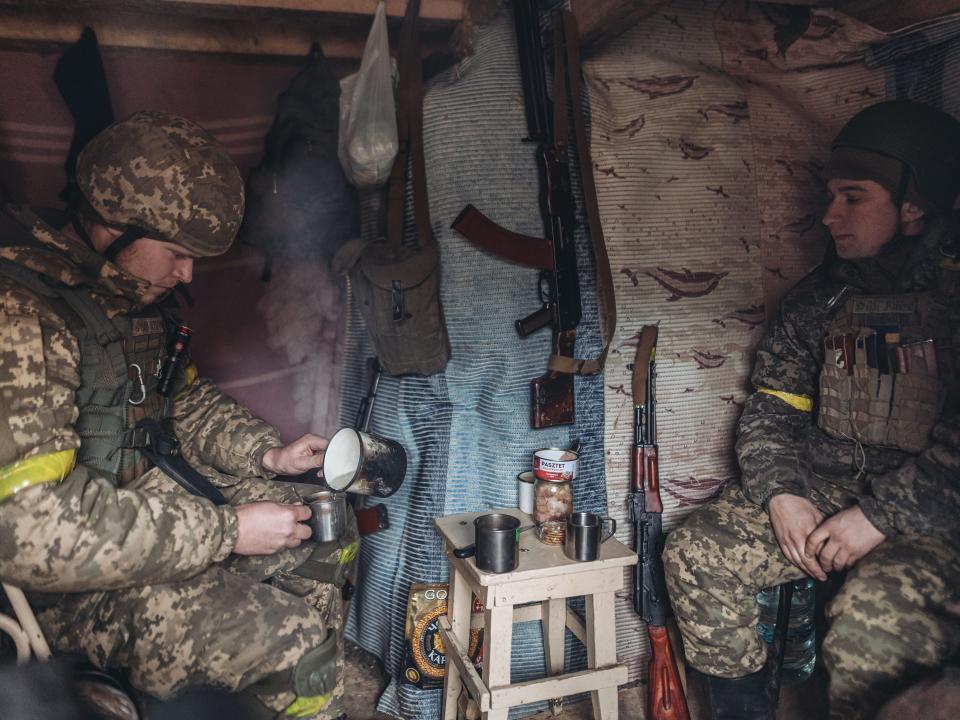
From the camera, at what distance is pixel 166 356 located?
2320 millimetres

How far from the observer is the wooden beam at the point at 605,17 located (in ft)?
8.31

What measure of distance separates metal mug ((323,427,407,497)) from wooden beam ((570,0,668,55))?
1872 millimetres

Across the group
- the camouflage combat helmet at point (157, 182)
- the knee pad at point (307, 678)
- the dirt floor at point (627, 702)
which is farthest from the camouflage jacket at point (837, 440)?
the camouflage combat helmet at point (157, 182)

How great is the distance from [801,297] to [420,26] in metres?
2.07

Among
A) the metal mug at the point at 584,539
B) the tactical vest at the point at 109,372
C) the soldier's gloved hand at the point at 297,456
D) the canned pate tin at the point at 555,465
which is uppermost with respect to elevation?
the tactical vest at the point at 109,372

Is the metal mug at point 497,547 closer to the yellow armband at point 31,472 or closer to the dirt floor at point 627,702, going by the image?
the dirt floor at point 627,702

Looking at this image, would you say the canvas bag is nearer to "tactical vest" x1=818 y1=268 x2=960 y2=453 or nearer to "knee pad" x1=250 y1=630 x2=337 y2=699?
"knee pad" x1=250 y1=630 x2=337 y2=699

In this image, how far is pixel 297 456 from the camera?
2555mm

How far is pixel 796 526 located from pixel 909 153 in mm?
1435

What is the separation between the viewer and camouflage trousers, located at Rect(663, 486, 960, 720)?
76.7 inches

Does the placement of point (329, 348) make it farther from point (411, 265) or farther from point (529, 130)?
point (529, 130)

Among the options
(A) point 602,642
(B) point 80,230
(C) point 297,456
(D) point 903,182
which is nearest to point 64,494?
(B) point 80,230

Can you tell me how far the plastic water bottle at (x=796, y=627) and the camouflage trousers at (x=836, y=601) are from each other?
0.33 m

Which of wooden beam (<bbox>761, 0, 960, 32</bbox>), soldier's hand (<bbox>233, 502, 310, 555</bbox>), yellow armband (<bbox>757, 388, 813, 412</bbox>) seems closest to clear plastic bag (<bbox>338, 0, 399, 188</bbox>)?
soldier's hand (<bbox>233, 502, 310, 555</bbox>)
